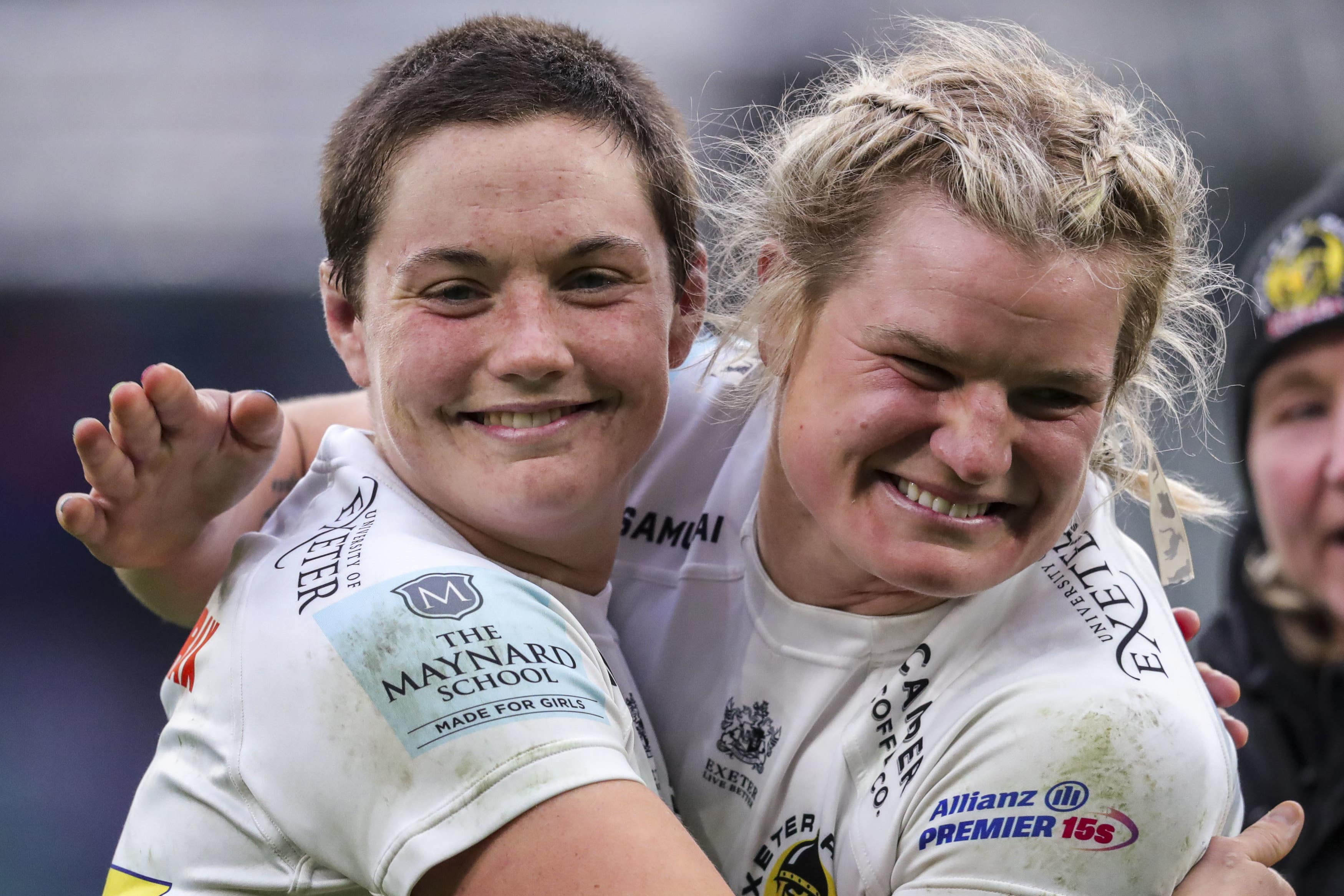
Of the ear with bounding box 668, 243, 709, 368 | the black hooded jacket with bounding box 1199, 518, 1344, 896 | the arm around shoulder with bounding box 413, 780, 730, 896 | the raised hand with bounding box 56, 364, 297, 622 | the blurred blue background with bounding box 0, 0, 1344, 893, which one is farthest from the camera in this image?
the blurred blue background with bounding box 0, 0, 1344, 893

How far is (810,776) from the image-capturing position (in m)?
1.87

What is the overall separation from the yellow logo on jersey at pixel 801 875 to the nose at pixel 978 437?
645 millimetres

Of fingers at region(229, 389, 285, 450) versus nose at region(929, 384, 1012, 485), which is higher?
nose at region(929, 384, 1012, 485)

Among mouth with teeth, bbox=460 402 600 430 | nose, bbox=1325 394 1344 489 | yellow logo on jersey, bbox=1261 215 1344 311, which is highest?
mouth with teeth, bbox=460 402 600 430

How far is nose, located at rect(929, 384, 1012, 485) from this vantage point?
163 cm

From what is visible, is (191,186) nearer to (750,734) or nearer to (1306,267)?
(750,734)

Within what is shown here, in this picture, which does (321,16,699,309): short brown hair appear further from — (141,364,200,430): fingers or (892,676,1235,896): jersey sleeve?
(892,676,1235,896): jersey sleeve

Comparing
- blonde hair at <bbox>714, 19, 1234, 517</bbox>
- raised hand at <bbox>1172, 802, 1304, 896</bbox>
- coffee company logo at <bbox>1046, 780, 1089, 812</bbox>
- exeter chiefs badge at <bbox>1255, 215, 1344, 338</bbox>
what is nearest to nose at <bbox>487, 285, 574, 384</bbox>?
blonde hair at <bbox>714, 19, 1234, 517</bbox>

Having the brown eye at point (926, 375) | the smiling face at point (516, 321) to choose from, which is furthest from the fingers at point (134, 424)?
the brown eye at point (926, 375)

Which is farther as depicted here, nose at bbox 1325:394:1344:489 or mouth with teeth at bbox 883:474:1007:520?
nose at bbox 1325:394:1344:489

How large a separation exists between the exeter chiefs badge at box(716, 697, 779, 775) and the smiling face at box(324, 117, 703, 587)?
0.45m

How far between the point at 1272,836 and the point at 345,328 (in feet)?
5.90

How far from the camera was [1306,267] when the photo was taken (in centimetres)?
416

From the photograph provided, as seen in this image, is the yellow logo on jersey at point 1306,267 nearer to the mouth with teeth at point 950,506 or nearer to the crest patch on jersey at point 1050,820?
the mouth with teeth at point 950,506
